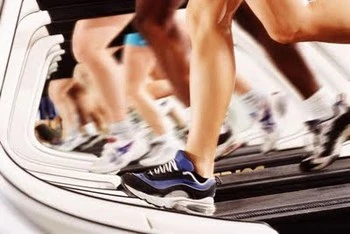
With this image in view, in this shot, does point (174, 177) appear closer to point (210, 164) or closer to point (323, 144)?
point (210, 164)

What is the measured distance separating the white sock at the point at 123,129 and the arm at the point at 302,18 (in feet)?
0.73

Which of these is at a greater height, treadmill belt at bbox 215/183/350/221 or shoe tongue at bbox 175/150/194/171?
shoe tongue at bbox 175/150/194/171

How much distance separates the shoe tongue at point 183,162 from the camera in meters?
0.86

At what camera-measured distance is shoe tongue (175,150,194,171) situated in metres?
0.86

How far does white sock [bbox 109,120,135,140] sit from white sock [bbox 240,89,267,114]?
0.15 m

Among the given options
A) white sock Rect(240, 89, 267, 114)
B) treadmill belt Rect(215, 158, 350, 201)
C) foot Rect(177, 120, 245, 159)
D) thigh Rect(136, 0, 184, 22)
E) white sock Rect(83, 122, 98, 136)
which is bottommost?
treadmill belt Rect(215, 158, 350, 201)

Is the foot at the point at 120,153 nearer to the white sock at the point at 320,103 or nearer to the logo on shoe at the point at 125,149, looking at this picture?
the logo on shoe at the point at 125,149

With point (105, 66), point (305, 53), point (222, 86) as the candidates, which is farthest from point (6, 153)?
point (305, 53)

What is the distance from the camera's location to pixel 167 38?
85 centimetres

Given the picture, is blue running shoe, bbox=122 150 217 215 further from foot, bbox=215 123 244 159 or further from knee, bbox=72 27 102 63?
knee, bbox=72 27 102 63

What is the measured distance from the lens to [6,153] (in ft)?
2.85

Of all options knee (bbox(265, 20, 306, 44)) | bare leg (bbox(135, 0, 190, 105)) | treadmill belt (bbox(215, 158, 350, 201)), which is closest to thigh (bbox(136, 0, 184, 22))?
bare leg (bbox(135, 0, 190, 105))

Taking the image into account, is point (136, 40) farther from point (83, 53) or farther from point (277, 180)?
point (277, 180)

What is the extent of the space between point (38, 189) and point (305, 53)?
1.29 feet
